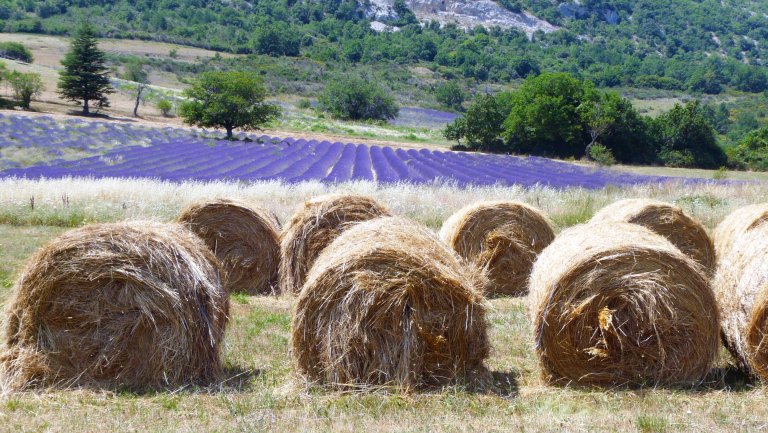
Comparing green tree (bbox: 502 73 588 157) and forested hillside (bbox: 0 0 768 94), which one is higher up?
forested hillside (bbox: 0 0 768 94)

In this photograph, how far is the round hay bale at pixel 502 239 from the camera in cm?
1093

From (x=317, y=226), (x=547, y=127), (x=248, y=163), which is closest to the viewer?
(x=317, y=226)

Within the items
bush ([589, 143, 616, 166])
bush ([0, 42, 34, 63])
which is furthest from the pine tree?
bush ([589, 143, 616, 166])

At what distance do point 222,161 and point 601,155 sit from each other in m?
25.0

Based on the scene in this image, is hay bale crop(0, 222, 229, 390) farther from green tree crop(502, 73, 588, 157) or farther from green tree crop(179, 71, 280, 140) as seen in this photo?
green tree crop(502, 73, 588, 157)

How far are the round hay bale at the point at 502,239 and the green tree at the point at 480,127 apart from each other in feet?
130

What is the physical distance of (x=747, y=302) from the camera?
21.3 ft

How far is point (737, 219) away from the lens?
11578 mm

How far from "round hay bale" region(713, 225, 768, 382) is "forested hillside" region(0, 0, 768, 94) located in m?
110

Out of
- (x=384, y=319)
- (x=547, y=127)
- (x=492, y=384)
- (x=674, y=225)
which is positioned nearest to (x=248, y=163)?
(x=674, y=225)

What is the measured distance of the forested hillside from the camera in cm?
11769

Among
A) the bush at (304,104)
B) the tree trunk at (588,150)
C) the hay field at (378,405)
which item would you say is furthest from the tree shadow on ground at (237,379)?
the bush at (304,104)

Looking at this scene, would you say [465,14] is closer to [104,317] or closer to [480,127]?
[480,127]

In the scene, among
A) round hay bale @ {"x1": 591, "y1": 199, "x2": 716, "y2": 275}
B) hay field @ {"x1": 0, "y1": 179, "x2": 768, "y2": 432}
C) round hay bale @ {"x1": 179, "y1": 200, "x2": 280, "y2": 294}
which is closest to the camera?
hay field @ {"x1": 0, "y1": 179, "x2": 768, "y2": 432}
